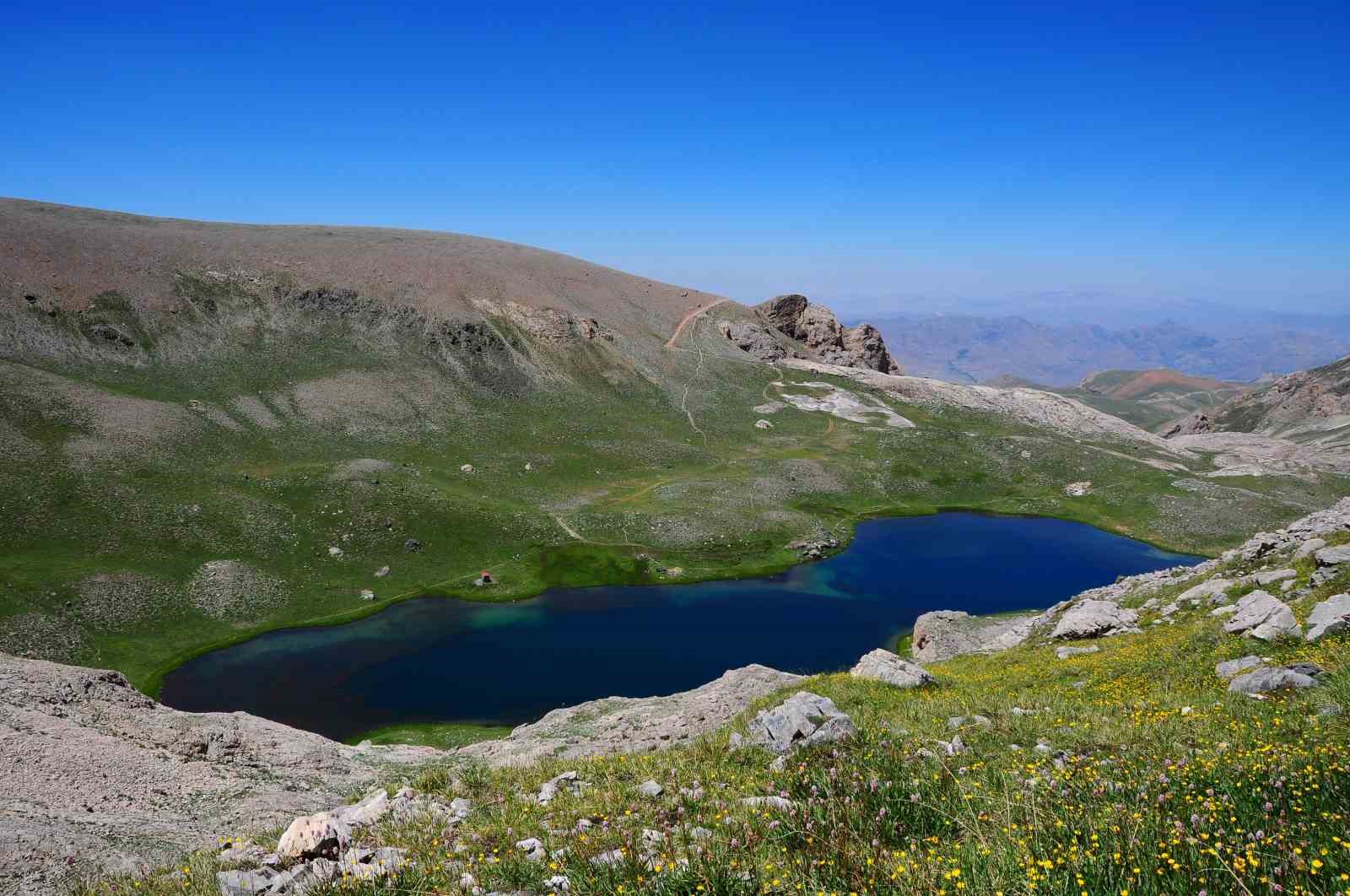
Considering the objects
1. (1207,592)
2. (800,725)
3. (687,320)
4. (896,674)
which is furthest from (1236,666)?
(687,320)

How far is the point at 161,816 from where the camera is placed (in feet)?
60.0

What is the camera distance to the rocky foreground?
13.4m

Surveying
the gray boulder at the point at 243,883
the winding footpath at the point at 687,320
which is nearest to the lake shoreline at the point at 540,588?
the gray boulder at the point at 243,883

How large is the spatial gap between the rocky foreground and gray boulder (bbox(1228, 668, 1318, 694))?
5cm

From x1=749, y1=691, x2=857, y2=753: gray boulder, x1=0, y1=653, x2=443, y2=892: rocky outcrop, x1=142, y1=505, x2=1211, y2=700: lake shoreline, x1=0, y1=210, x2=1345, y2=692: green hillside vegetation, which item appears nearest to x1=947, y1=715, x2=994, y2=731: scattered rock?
x1=749, y1=691, x2=857, y2=753: gray boulder

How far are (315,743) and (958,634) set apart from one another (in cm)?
4420

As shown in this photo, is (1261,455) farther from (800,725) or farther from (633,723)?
(800,725)

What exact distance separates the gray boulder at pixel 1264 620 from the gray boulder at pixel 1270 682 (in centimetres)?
500

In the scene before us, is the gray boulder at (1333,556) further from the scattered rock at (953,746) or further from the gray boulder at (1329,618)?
the scattered rock at (953,746)

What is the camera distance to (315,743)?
28.4m

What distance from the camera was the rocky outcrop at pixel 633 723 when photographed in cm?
2533

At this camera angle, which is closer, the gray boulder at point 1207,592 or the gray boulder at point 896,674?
the gray boulder at point 896,674

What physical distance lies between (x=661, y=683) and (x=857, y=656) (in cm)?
1778

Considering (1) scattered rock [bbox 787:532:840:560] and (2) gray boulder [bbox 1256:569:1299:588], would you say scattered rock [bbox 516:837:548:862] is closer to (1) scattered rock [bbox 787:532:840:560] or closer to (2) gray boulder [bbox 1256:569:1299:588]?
(2) gray boulder [bbox 1256:569:1299:588]
